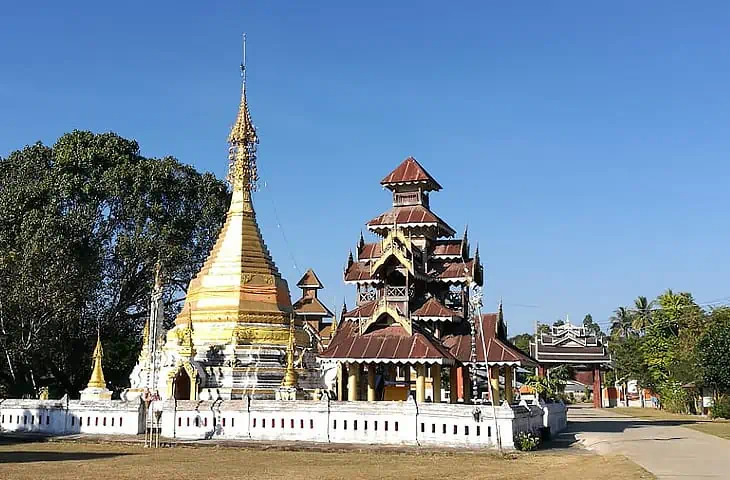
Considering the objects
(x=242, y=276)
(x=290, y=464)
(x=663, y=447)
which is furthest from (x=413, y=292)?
(x=290, y=464)

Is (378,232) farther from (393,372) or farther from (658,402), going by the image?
(658,402)

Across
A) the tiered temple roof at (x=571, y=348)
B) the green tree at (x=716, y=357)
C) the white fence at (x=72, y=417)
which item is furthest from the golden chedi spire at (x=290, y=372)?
the tiered temple roof at (x=571, y=348)

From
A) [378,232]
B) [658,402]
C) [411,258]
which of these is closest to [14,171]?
[378,232]

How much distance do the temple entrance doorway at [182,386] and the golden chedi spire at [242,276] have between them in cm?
280

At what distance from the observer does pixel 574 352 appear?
229 ft

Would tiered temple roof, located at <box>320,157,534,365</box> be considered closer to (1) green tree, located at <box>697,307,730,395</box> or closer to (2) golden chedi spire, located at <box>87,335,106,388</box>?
(2) golden chedi spire, located at <box>87,335,106,388</box>

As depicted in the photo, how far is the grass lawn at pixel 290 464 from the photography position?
19.6 m

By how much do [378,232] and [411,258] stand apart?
4595 millimetres

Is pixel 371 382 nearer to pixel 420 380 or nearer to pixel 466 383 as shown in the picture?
pixel 420 380

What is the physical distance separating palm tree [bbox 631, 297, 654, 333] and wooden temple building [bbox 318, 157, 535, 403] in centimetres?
5611

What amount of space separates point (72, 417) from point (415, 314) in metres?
13.6

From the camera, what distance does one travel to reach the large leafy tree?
45.6m

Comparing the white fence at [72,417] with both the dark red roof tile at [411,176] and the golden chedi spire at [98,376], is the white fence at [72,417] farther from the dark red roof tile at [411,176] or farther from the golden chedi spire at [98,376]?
the dark red roof tile at [411,176]

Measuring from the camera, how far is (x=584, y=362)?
6806 centimetres
